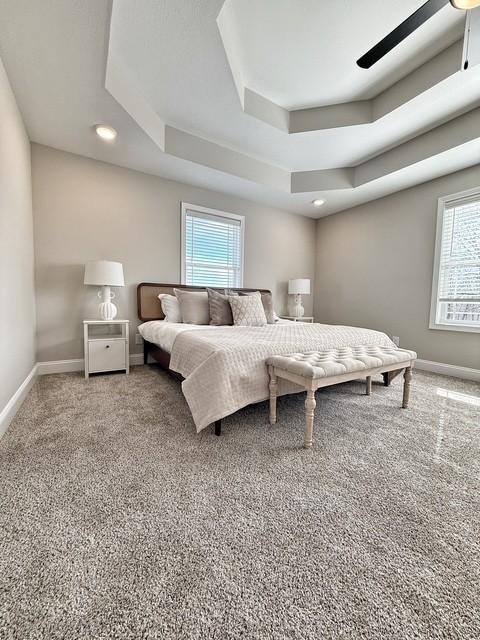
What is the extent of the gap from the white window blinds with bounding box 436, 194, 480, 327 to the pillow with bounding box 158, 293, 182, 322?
3417mm

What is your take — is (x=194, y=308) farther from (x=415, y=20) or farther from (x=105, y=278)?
(x=415, y=20)

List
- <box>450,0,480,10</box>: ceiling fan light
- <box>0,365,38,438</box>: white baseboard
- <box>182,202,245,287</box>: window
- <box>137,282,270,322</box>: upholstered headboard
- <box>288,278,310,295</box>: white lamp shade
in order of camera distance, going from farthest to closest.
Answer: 1. <box>288,278,310,295</box>: white lamp shade
2. <box>182,202,245,287</box>: window
3. <box>137,282,270,322</box>: upholstered headboard
4. <box>0,365,38,438</box>: white baseboard
5. <box>450,0,480,10</box>: ceiling fan light

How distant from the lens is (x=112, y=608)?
750 millimetres

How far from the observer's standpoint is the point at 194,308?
318 centimetres

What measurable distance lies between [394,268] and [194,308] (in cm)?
304

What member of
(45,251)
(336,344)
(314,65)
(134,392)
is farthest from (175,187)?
(336,344)

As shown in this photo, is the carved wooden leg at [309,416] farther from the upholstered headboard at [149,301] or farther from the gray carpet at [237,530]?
the upholstered headboard at [149,301]

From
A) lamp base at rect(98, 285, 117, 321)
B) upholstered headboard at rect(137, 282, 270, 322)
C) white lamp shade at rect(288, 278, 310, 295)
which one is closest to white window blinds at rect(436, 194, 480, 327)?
white lamp shade at rect(288, 278, 310, 295)

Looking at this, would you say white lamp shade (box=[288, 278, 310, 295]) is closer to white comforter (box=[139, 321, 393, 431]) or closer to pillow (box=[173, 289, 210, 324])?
pillow (box=[173, 289, 210, 324])

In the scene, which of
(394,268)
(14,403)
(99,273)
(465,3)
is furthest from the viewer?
(394,268)

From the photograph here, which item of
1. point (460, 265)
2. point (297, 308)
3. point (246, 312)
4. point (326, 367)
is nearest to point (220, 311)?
point (246, 312)

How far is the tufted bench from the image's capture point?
161 centimetres

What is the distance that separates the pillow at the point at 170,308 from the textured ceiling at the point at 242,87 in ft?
5.39

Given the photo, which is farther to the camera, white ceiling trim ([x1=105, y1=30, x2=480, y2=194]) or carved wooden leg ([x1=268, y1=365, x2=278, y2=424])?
white ceiling trim ([x1=105, y1=30, x2=480, y2=194])
